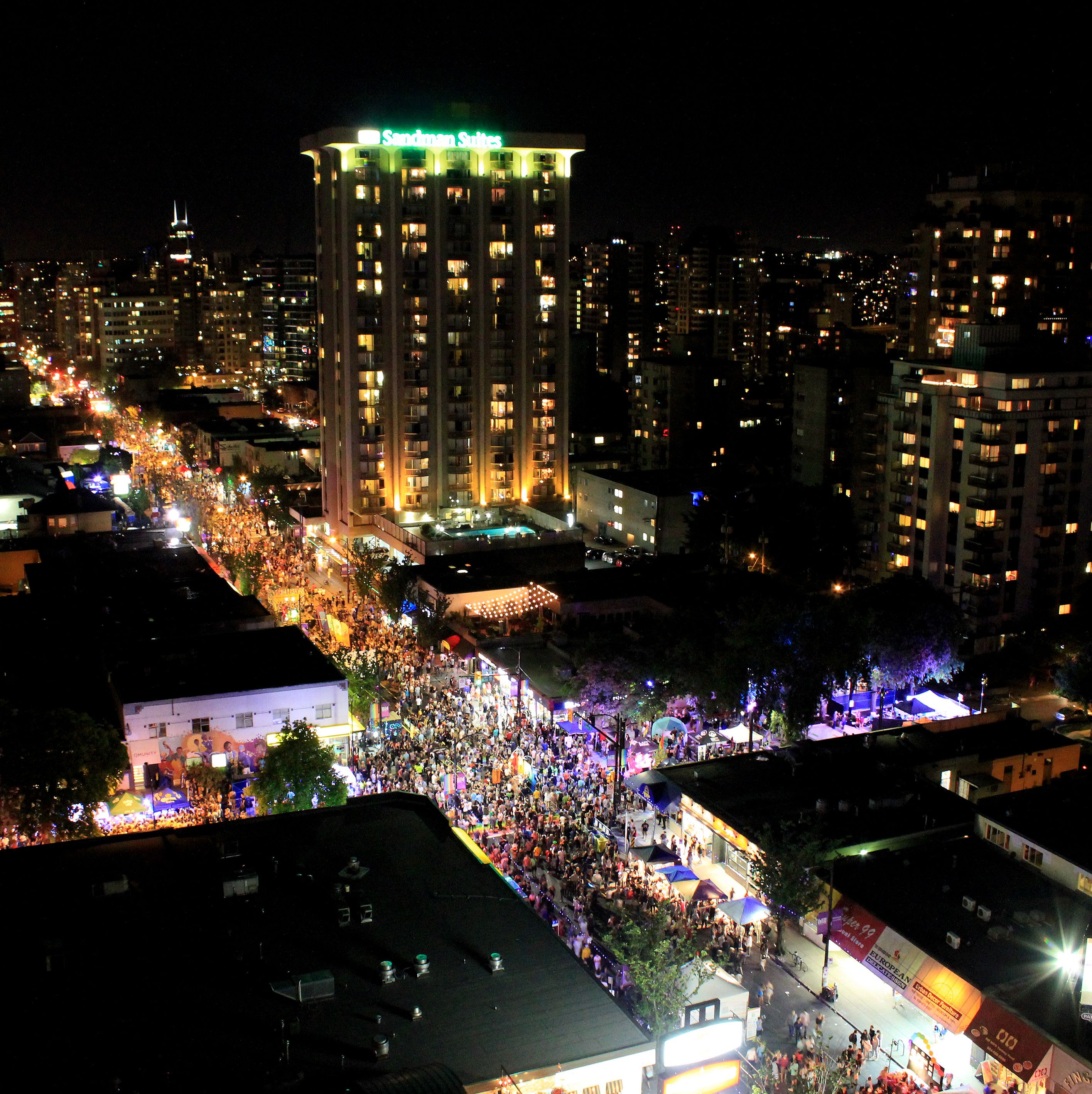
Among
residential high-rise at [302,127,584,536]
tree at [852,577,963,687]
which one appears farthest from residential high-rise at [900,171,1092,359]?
tree at [852,577,963,687]

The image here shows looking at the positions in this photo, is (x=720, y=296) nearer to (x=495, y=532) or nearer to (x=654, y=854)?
(x=495, y=532)

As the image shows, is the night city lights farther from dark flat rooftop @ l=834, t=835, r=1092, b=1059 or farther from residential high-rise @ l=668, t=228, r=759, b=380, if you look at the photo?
residential high-rise @ l=668, t=228, r=759, b=380

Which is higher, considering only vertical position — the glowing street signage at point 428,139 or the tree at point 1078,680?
the glowing street signage at point 428,139

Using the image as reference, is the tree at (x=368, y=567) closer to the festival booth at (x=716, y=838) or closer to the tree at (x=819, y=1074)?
the festival booth at (x=716, y=838)

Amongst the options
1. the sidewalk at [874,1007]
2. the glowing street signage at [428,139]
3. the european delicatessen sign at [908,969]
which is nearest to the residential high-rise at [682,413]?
the glowing street signage at [428,139]

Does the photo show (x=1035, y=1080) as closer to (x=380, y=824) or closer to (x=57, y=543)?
(x=380, y=824)

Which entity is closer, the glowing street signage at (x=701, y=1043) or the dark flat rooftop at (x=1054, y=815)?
the glowing street signage at (x=701, y=1043)

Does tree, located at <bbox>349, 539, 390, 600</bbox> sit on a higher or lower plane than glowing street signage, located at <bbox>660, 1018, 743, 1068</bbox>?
lower
